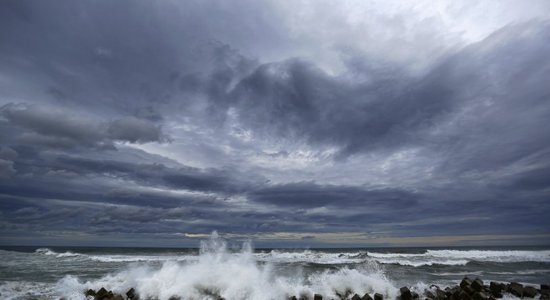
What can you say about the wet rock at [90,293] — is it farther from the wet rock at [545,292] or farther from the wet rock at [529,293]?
the wet rock at [545,292]

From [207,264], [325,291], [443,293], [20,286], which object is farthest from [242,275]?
[20,286]

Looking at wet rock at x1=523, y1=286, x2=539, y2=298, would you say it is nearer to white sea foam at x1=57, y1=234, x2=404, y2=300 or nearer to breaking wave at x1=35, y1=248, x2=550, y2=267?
white sea foam at x1=57, y1=234, x2=404, y2=300

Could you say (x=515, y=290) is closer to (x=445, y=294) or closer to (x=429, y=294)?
(x=445, y=294)

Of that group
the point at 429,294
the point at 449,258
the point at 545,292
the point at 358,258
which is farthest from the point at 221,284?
the point at 449,258

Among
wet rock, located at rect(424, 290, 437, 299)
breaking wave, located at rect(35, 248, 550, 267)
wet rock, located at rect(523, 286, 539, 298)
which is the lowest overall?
breaking wave, located at rect(35, 248, 550, 267)

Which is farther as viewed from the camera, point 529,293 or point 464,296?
point 529,293

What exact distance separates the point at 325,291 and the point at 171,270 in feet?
22.6

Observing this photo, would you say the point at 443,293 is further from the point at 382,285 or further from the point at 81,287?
the point at 81,287

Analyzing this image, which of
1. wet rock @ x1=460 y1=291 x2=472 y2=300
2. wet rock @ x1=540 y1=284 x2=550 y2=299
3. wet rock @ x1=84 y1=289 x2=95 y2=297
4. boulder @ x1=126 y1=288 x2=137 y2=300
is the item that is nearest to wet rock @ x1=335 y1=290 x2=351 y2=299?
wet rock @ x1=460 y1=291 x2=472 y2=300

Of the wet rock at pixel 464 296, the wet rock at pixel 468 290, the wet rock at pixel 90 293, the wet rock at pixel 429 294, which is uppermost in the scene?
the wet rock at pixel 468 290

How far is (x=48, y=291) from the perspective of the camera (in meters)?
15.5

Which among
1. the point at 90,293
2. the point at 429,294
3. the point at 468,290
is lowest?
the point at 90,293

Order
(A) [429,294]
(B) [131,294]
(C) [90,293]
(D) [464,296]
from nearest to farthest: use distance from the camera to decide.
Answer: (D) [464,296], (B) [131,294], (C) [90,293], (A) [429,294]

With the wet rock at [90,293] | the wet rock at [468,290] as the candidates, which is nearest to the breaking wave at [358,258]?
the wet rock at [90,293]
